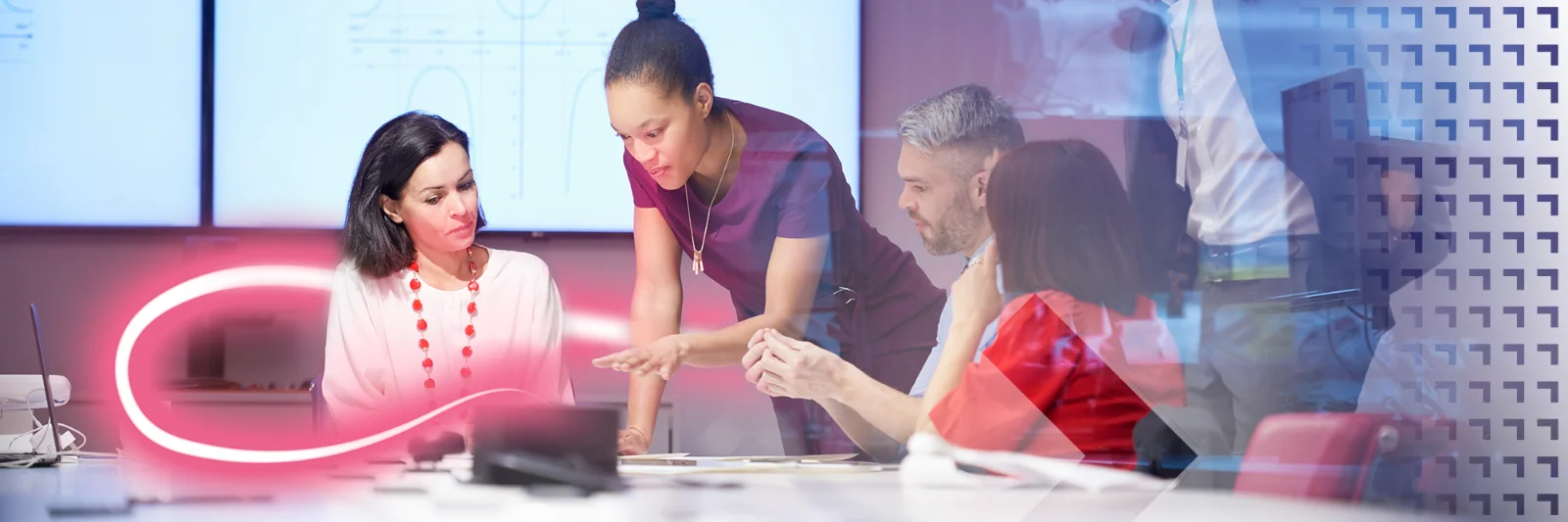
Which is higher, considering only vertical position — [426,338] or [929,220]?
[929,220]

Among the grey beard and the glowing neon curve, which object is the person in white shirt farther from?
the glowing neon curve

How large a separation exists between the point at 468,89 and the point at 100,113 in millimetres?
855

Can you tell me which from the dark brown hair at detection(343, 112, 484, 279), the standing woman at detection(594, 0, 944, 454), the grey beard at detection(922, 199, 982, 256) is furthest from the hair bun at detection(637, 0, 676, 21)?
the grey beard at detection(922, 199, 982, 256)

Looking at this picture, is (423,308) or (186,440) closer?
(186,440)

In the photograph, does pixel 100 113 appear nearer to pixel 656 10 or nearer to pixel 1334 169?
pixel 656 10

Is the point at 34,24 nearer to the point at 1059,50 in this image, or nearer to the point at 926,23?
the point at 926,23

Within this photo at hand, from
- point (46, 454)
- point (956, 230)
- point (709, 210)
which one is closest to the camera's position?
point (46, 454)

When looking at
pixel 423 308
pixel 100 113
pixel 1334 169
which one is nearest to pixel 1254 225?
pixel 1334 169

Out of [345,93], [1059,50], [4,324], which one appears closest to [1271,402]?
[1059,50]

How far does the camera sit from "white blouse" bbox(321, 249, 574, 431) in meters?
1.78

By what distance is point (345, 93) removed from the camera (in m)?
2.41

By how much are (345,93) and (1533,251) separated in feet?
7.16

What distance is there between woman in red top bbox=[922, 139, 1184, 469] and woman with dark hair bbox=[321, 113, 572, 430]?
0.77m

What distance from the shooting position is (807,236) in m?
2.02
